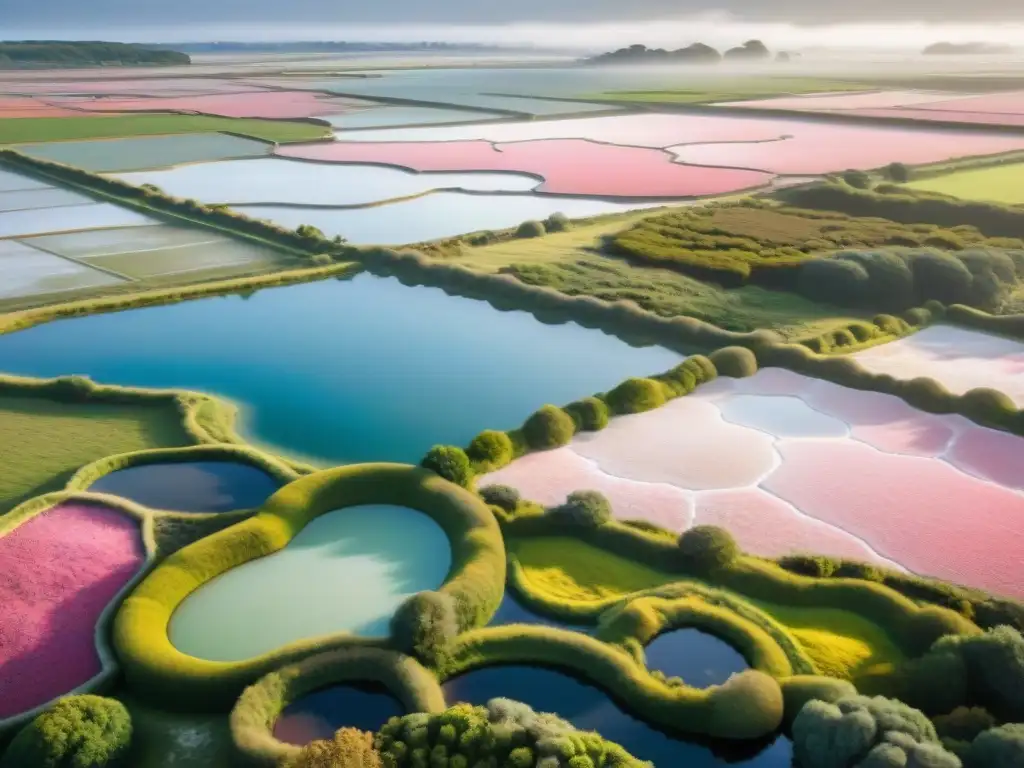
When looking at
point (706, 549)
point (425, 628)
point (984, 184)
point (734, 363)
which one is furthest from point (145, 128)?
point (425, 628)

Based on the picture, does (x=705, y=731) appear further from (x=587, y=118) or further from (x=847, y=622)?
(x=587, y=118)

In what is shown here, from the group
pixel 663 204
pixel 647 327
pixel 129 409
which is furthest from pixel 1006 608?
pixel 663 204

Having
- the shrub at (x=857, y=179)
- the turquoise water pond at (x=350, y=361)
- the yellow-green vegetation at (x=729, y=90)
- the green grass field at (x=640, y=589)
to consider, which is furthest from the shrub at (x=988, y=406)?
the yellow-green vegetation at (x=729, y=90)

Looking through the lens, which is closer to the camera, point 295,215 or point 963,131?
point 295,215

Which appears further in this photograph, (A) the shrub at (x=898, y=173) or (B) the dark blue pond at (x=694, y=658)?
(A) the shrub at (x=898, y=173)

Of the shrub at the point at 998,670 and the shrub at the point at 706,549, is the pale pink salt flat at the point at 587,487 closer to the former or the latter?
the shrub at the point at 706,549
